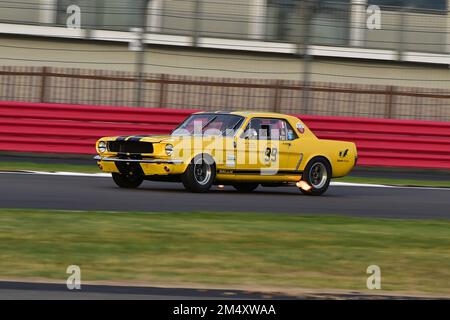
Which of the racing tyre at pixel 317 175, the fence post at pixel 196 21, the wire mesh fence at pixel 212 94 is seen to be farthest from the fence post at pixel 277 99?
the racing tyre at pixel 317 175

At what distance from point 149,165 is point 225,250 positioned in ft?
15.5

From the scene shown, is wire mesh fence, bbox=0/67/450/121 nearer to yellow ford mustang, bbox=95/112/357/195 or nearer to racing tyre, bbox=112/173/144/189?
yellow ford mustang, bbox=95/112/357/195

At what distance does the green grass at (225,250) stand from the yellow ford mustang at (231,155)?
90.3 inches

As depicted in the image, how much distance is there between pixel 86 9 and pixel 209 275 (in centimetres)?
1559

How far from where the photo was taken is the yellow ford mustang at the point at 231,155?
13445mm

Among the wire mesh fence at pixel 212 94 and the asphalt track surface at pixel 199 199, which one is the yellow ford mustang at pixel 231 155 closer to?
the asphalt track surface at pixel 199 199

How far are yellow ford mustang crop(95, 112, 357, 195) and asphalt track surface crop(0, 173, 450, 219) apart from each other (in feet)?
0.77

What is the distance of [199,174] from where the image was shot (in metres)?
13.8

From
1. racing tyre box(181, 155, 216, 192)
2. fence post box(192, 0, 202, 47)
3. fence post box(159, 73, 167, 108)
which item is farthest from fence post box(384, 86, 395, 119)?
racing tyre box(181, 155, 216, 192)

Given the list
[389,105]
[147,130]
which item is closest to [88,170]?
[147,130]

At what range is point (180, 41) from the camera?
76.9ft

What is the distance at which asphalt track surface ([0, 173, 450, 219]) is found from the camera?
12031 mm

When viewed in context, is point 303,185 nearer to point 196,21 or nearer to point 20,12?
point 196,21
